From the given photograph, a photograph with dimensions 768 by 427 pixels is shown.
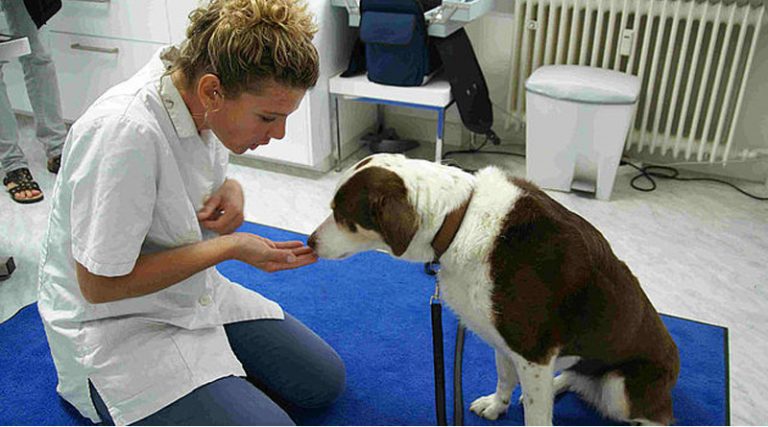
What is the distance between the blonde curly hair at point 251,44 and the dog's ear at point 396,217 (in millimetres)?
275

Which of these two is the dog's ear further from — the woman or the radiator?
the radiator

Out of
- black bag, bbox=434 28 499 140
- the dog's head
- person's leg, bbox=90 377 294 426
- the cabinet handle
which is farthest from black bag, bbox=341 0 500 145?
person's leg, bbox=90 377 294 426

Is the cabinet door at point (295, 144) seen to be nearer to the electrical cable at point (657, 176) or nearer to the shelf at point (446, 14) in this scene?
the shelf at point (446, 14)

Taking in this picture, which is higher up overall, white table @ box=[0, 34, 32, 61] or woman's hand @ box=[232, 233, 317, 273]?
white table @ box=[0, 34, 32, 61]

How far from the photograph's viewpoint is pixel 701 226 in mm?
2768

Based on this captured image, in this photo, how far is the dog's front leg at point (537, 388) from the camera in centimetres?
142

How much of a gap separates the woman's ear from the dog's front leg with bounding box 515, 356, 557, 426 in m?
0.81

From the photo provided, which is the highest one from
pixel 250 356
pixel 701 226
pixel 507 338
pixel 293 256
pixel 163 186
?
pixel 163 186

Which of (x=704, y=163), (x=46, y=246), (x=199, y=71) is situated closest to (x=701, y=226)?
(x=704, y=163)

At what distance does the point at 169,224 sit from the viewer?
1.32 metres

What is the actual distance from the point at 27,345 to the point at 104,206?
1.07 metres

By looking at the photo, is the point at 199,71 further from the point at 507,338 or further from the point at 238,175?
the point at 238,175

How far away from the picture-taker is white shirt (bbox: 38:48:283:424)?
1.19m

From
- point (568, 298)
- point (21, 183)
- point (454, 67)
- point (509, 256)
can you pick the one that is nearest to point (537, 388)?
point (568, 298)
